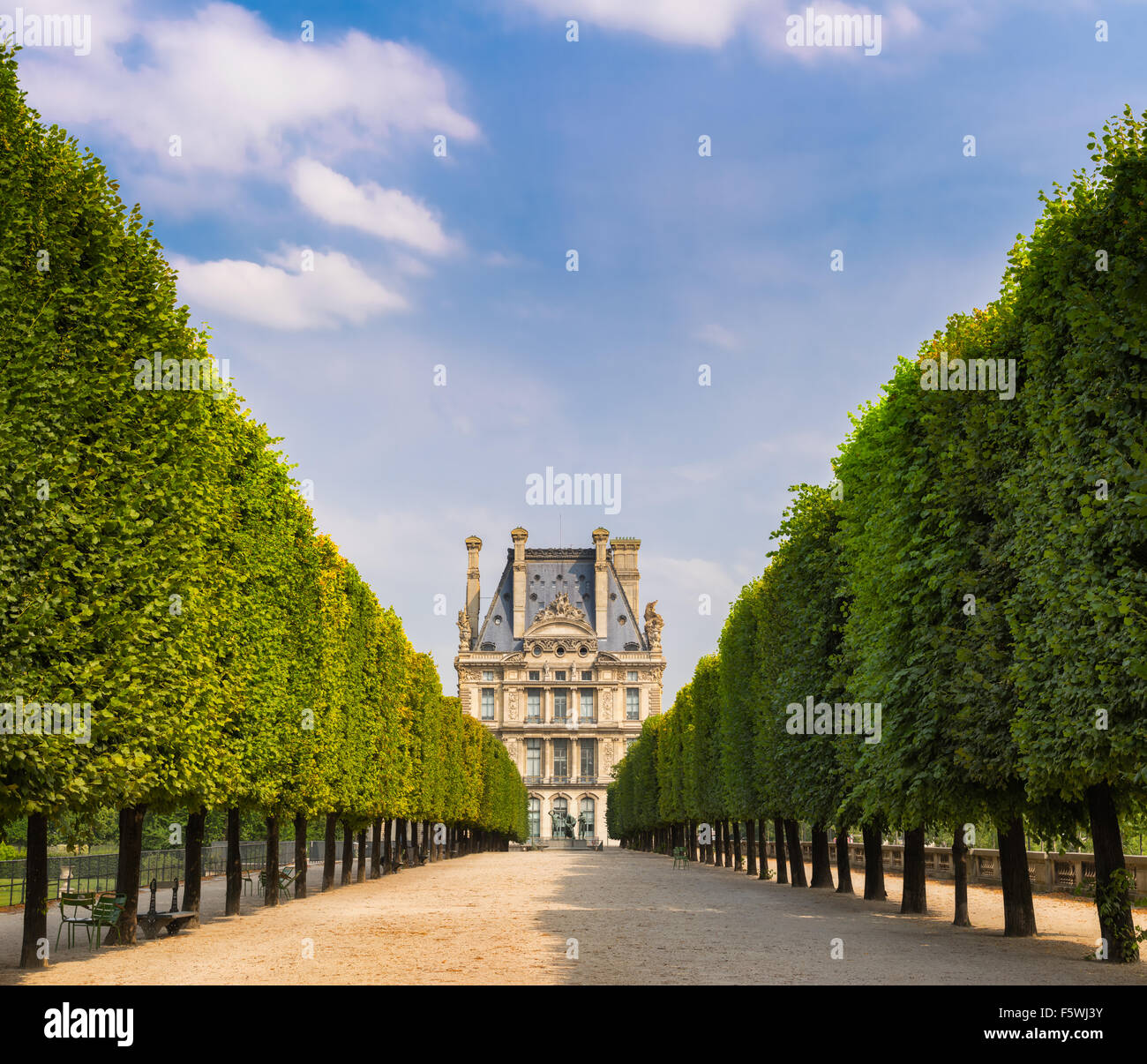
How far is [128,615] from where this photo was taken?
14.9 meters

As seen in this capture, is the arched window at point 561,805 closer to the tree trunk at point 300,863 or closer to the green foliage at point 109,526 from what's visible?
the tree trunk at point 300,863

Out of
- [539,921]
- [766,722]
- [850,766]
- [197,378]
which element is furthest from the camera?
[766,722]

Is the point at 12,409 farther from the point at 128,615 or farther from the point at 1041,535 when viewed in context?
the point at 1041,535

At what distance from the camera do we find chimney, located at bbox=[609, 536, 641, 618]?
150750mm

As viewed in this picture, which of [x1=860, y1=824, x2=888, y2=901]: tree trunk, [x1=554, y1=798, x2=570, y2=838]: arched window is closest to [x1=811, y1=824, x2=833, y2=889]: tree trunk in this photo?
[x1=860, y1=824, x2=888, y2=901]: tree trunk

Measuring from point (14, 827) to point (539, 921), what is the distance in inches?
376

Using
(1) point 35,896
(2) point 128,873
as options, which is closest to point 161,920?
(2) point 128,873

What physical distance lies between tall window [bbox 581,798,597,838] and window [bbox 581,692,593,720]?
10217 mm

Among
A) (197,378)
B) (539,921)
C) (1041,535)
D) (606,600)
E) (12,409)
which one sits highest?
(606,600)

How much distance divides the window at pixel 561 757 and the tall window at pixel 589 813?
4514mm

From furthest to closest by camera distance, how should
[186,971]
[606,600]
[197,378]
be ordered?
1. [606,600]
2. [197,378]
3. [186,971]

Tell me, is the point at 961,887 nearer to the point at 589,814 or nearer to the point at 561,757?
the point at 589,814

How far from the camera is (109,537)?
14.8 metres
